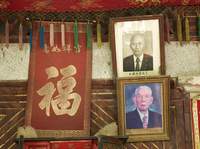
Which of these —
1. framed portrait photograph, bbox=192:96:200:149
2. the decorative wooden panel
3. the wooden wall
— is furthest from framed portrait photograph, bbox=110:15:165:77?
the decorative wooden panel

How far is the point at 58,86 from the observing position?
517 centimetres

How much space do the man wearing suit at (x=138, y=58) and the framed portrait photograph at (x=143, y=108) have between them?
0.13 metres

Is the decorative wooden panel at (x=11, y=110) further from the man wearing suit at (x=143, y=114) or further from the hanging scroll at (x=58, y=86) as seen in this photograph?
the man wearing suit at (x=143, y=114)

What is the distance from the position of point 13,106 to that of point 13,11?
105 centimetres

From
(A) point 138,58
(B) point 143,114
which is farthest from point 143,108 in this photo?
(A) point 138,58

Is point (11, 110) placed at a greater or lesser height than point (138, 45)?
lesser

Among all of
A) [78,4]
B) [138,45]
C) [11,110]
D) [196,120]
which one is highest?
[78,4]

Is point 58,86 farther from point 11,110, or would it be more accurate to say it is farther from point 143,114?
point 143,114

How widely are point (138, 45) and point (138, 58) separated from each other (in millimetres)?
149

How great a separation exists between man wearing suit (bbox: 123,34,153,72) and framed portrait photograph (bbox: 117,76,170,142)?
130 millimetres

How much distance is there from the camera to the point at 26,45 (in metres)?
5.29

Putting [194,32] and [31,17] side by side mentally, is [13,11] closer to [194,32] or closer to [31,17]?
[31,17]

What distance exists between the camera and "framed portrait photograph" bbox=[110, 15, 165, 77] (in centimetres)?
514

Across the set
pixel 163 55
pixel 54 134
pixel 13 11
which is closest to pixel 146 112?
pixel 163 55
